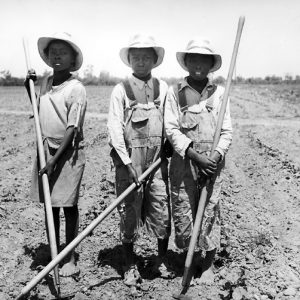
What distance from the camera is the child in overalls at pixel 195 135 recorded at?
126 inches

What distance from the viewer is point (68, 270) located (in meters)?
3.69

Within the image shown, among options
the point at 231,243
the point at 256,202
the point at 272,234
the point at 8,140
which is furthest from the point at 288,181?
the point at 8,140

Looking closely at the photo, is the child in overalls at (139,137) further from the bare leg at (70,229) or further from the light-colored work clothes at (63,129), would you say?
the bare leg at (70,229)

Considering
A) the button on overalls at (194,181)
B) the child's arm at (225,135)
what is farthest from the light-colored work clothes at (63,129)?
the child's arm at (225,135)

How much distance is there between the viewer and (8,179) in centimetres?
678

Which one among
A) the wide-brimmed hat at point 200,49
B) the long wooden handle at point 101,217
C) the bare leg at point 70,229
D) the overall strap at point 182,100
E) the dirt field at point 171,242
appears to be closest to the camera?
the long wooden handle at point 101,217

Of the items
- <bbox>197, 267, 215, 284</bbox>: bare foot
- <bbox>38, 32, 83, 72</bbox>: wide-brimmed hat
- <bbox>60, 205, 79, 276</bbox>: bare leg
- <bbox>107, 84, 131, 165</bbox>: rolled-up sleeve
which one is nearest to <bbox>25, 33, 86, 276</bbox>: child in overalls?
<bbox>38, 32, 83, 72</bbox>: wide-brimmed hat

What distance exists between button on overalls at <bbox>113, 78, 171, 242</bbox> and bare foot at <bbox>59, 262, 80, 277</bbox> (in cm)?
57

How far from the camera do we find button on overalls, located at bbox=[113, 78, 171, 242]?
3289mm

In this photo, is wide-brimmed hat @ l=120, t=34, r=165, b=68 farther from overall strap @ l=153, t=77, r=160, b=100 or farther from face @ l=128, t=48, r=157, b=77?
overall strap @ l=153, t=77, r=160, b=100

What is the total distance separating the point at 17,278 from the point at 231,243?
2090mm

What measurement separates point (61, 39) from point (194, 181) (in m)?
1.54

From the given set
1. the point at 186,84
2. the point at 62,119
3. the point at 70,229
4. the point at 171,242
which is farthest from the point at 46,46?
the point at 171,242

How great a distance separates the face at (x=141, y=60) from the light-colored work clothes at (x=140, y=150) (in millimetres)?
71
